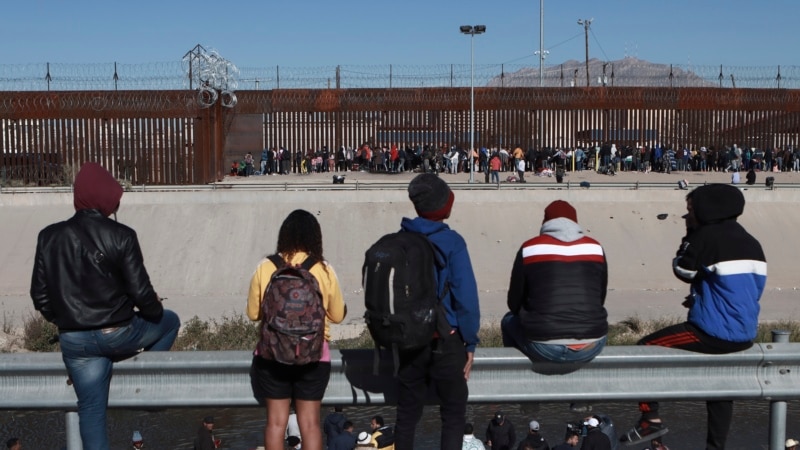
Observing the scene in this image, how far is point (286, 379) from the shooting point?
5250mm

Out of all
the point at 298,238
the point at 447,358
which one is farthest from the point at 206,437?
the point at 447,358

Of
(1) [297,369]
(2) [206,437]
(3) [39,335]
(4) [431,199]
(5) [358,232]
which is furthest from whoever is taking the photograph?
(5) [358,232]

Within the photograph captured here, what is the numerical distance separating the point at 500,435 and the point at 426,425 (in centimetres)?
312

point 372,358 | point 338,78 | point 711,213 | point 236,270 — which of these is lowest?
point 236,270

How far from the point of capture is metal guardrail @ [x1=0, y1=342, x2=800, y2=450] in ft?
17.1

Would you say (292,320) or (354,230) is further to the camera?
(354,230)

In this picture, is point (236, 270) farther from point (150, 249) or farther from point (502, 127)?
point (502, 127)

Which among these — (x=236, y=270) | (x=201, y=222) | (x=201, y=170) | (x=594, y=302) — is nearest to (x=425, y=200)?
(x=594, y=302)

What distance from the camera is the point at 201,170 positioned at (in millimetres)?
34812

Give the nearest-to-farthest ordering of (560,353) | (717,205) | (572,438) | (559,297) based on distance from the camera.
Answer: (560,353) → (559,297) → (717,205) → (572,438)

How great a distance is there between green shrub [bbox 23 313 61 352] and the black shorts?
13.7 metres

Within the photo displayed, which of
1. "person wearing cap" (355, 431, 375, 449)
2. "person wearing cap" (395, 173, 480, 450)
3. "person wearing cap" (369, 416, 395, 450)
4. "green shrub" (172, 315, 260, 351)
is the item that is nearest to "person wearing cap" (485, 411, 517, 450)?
"person wearing cap" (369, 416, 395, 450)

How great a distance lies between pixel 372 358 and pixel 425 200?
91 cm

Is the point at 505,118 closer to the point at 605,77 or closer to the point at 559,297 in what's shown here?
the point at 605,77
